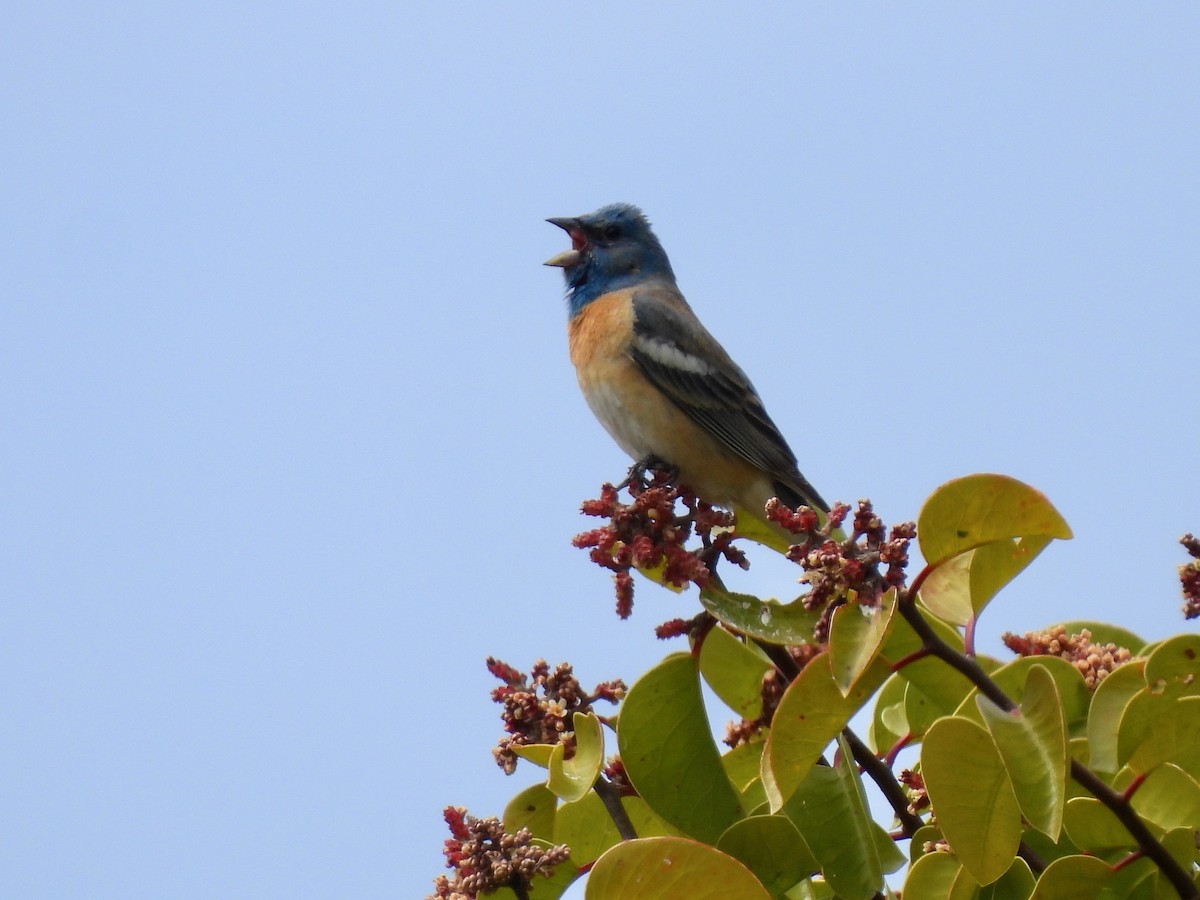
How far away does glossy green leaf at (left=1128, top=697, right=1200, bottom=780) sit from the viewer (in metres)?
2.49

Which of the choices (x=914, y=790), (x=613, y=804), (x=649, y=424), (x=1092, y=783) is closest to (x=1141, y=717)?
(x=1092, y=783)

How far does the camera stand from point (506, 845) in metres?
2.65

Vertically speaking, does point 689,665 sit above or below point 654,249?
below

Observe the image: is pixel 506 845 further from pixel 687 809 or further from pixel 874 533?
pixel 874 533

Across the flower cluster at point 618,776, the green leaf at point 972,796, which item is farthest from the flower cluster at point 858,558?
the flower cluster at point 618,776

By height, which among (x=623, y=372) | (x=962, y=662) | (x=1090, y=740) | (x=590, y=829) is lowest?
(x=1090, y=740)

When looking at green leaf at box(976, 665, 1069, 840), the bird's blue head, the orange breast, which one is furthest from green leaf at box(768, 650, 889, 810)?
the bird's blue head

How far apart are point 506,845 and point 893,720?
120 centimetres

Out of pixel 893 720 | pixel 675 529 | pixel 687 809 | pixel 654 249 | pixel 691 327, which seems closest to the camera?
pixel 687 809

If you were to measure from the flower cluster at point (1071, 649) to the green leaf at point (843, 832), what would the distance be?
61 centimetres

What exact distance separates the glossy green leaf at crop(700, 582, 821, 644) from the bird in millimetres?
2639

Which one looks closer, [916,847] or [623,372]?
[916,847]

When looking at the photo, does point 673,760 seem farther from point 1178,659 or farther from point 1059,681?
point 1178,659

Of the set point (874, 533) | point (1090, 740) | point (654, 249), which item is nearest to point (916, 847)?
point (1090, 740)
